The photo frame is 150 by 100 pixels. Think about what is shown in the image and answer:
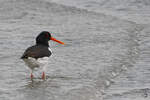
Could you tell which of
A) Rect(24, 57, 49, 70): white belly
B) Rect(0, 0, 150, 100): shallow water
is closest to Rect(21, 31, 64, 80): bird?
Rect(24, 57, 49, 70): white belly

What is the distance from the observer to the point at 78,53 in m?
12.7

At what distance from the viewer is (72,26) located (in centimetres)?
1639

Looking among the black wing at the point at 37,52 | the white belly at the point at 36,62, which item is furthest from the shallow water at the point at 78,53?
the black wing at the point at 37,52

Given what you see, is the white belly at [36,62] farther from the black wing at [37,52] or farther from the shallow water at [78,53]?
the shallow water at [78,53]

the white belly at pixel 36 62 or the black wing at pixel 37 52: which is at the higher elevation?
the black wing at pixel 37 52

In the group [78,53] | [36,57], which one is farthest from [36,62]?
[78,53]

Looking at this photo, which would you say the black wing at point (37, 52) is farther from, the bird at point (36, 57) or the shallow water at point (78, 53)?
the shallow water at point (78, 53)

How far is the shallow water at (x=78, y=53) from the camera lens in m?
9.44

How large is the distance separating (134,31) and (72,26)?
7.62 feet

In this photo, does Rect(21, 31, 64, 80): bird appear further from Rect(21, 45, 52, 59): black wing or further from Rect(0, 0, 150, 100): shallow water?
Rect(0, 0, 150, 100): shallow water

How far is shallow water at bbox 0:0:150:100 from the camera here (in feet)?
31.0

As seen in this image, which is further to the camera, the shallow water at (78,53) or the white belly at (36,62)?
the white belly at (36,62)

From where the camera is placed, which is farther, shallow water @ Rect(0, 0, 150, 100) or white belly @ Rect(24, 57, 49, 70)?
white belly @ Rect(24, 57, 49, 70)

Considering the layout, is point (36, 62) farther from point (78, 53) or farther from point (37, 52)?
point (78, 53)
